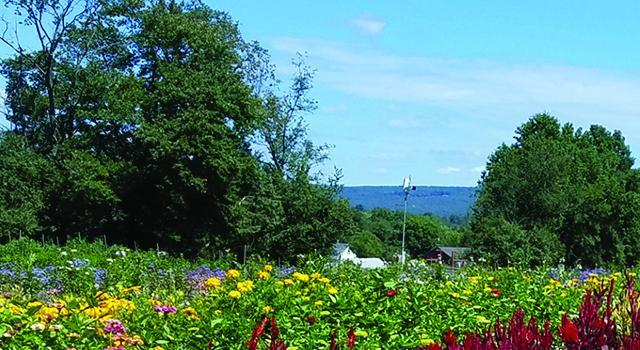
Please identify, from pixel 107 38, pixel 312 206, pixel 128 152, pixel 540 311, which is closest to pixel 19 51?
pixel 107 38

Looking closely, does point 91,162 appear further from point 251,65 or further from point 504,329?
point 504,329

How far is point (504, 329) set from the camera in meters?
2.26

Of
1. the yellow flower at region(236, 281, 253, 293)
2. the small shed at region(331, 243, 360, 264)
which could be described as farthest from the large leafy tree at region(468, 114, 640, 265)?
the yellow flower at region(236, 281, 253, 293)

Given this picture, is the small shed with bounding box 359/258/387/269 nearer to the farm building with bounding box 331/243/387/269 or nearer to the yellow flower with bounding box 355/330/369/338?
the farm building with bounding box 331/243/387/269

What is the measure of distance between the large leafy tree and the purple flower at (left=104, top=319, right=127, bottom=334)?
107 feet

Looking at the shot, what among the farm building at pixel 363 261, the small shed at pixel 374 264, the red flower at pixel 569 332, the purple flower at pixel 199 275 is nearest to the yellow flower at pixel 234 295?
the farm building at pixel 363 261

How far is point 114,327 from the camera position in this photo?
414 centimetres

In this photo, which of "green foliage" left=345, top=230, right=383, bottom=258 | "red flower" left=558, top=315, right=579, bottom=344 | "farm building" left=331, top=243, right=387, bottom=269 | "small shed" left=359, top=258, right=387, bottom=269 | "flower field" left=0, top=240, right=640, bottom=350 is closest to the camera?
"red flower" left=558, top=315, right=579, bottom=344

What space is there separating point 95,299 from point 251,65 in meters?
34.0

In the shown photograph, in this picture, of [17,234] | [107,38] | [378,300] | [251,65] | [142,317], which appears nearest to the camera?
Result: [142,317]

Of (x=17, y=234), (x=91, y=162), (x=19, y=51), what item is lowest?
(x=17, y=234)

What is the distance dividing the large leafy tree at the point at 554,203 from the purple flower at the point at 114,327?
3263 cm

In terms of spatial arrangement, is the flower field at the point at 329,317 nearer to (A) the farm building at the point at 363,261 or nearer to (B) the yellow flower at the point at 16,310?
(B) the yellow flower at the point at 16,310

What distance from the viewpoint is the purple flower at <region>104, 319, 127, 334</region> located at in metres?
4.12
